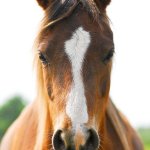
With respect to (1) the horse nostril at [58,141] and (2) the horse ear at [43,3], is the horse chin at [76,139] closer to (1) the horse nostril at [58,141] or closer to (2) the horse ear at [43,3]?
(1) the horse nostril at [58,141]

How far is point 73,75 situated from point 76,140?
28.9 inches

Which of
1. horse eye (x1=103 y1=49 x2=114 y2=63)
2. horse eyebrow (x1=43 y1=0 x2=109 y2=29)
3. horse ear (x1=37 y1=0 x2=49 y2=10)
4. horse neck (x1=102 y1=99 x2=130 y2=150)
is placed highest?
horse ear (x1=37 y1=0 x2=49 y2=10)

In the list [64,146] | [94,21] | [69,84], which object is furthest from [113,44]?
[64,146]

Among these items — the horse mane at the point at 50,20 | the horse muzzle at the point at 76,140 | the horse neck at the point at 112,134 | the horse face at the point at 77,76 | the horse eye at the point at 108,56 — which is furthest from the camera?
the horse neck at the point at 112,134

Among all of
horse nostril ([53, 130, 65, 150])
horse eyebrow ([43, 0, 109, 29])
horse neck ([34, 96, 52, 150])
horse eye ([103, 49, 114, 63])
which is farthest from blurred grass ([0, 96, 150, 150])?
horse nostril ([53, 130, 65, 150])

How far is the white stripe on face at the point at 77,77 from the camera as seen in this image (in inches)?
226

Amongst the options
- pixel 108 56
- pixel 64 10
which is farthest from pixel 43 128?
pixel 64 10

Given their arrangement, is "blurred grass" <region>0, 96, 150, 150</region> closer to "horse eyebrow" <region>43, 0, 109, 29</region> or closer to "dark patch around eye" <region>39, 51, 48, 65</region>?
"horse eyebrow" <region>43, 0, 109, 29</region>

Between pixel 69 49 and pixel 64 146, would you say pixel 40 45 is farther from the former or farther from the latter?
pixel 64 146

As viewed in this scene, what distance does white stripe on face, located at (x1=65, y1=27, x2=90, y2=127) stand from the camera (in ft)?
18.9

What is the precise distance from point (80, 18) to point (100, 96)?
0.89 metres

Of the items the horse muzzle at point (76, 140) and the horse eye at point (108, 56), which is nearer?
the horse muzzle at point (76, 140)

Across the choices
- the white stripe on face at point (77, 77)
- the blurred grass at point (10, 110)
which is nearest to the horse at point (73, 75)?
the white stripe on face at point (77, 77)

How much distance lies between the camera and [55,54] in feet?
20.2
